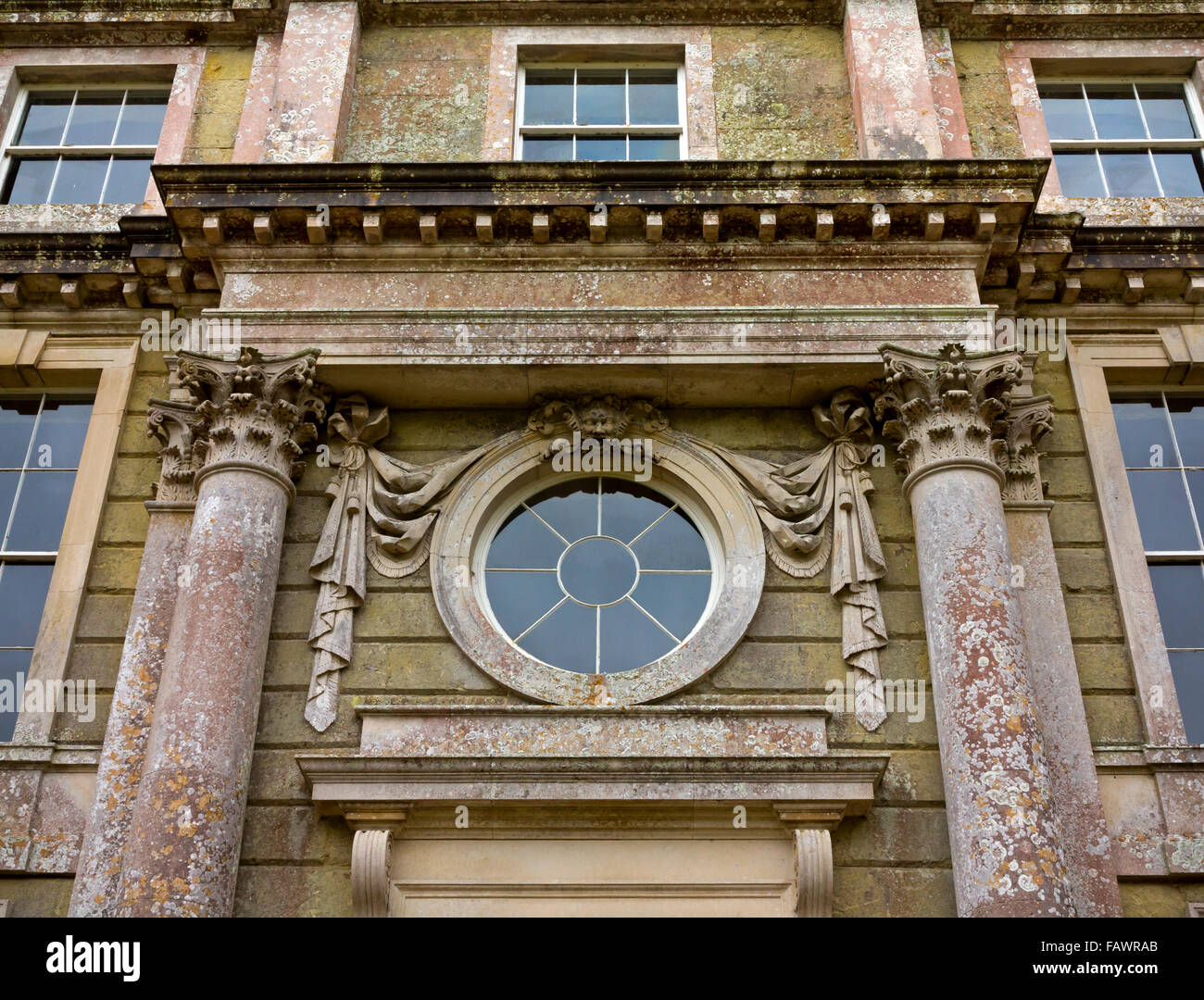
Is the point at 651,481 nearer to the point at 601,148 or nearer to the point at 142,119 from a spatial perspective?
the point at 601,148

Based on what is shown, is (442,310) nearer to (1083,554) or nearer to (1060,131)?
(1083,554)

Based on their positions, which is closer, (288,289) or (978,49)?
(288,289)

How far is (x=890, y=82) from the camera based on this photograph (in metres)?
11.7

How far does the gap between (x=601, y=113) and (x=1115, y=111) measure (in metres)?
4.85

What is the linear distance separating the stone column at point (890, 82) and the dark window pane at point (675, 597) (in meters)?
3.84

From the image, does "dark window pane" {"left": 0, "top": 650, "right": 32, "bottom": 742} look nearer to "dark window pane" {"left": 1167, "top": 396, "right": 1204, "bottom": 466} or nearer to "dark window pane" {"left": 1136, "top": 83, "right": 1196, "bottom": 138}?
"dark window pane" {"left": 1167, "top": 396, "right": 1204, "bottom": 466}

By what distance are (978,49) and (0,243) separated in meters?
9.01

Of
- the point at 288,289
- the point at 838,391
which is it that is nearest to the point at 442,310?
the point at 288,289

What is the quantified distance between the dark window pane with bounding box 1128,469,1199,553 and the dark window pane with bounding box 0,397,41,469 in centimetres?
893

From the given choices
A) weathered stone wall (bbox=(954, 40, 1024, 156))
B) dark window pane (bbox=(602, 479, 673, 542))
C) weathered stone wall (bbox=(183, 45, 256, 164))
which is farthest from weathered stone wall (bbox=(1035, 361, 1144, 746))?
weathered stone wall (bbox=(183, 45, 256, 164))

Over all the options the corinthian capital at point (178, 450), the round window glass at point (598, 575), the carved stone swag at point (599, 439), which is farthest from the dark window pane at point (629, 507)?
the corinthian capital at point (178, 450)

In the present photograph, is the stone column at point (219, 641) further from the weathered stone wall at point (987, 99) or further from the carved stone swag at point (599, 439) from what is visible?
the weathered stone wall at point (987, 99)

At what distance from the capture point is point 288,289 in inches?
415

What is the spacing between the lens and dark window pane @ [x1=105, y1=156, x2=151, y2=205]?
12.1 metres
